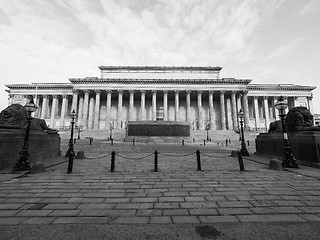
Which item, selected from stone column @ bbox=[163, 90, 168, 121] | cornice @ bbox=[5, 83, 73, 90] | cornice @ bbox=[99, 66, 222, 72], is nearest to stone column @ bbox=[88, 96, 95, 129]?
cornice @ bbox=[5, 83, 73, 90]

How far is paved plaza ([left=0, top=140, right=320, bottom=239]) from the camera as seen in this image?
103 inches

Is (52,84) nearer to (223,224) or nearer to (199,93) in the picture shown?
(199,93)

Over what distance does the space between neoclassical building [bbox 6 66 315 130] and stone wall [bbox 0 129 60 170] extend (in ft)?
107

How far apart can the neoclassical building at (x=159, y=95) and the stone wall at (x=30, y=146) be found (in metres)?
32.7

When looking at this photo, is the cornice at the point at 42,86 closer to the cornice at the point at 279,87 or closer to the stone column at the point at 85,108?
the stone column at the point at 85,108

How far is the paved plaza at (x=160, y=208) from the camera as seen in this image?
2.62 m

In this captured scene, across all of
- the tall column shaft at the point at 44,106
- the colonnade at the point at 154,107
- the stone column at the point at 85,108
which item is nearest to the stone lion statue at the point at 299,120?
the colonnade at the point at 154,107

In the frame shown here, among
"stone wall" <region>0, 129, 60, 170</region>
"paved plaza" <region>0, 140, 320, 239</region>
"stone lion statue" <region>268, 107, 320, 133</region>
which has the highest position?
"stone lion statue" <region>268, 107, 320, 133</region>

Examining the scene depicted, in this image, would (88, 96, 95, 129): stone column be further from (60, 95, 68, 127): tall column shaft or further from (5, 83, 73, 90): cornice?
(5, 83, 73, 90): cornice

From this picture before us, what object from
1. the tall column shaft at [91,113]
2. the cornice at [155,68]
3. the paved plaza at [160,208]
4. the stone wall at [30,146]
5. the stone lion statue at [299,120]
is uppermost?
the cornice at [155,68]

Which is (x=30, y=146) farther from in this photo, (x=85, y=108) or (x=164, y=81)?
(x=164, y=81)

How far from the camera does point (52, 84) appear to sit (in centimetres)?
5025

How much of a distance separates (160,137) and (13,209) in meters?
20.6

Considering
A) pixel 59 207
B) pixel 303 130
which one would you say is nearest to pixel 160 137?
pixel 303 130
